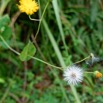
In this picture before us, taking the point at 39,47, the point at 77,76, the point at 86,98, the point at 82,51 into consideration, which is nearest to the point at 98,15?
the point at 82,51

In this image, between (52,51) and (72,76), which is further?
(52,51)

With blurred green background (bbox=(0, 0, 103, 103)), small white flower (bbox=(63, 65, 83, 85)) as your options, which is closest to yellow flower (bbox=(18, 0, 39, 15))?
small white flower (bbox=(63, 65, 83, 85))

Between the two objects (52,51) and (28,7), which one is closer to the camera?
(28,7)

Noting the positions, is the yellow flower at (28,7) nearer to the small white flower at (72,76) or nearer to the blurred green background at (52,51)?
the small white flower at (72,76)

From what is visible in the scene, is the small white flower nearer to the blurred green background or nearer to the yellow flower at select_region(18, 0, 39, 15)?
the yellow flower at select_region(18, 0, 39, 15)

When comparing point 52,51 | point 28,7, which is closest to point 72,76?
point 28,7

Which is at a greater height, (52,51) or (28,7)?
(52,51)

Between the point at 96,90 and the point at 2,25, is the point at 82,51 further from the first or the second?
the point at 2,25

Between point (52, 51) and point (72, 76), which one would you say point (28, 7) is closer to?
point (72, 76)

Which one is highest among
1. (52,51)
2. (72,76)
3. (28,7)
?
(52,51)
